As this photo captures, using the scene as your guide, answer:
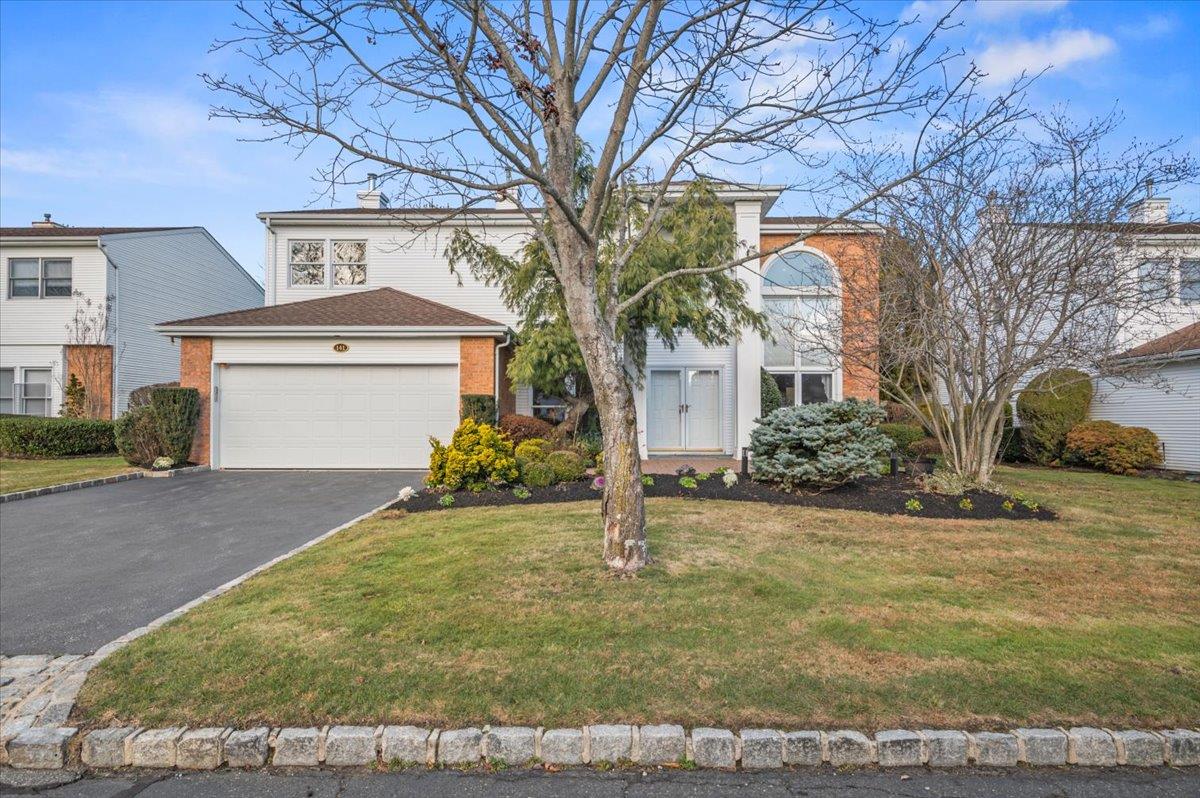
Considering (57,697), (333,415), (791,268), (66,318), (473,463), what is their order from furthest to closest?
1. (66,318)
2. (791,268)
3. (333,415)
4. (473,463)
5. (57,697)

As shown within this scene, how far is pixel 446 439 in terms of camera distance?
1435 cm

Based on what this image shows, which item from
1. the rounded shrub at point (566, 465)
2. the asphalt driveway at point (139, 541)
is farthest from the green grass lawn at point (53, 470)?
the rounded shrub at point (566, 465)

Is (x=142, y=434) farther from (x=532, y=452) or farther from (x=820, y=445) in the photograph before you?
(x=820, y=445)

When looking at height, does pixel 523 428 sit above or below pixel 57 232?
below

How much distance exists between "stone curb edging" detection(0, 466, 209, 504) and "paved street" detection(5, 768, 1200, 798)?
33.4ft

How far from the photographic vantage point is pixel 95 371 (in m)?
18.9

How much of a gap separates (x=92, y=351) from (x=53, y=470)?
22.8ft

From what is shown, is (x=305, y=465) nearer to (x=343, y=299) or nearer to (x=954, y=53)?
(x=343, y=299)

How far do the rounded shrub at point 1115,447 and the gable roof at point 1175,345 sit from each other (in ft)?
5.72

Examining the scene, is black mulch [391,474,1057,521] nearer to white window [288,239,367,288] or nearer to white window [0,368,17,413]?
white window [288,239,367,288]

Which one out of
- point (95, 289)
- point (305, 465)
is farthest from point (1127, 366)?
point (95, 289)

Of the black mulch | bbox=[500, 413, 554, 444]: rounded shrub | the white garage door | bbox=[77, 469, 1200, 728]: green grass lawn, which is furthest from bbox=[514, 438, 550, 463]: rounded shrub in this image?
the white garage door

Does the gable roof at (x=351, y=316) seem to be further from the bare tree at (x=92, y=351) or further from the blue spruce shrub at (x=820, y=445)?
the blue spruce shrub at (x=820, y=445)

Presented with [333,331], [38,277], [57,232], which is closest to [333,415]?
[333,331]
